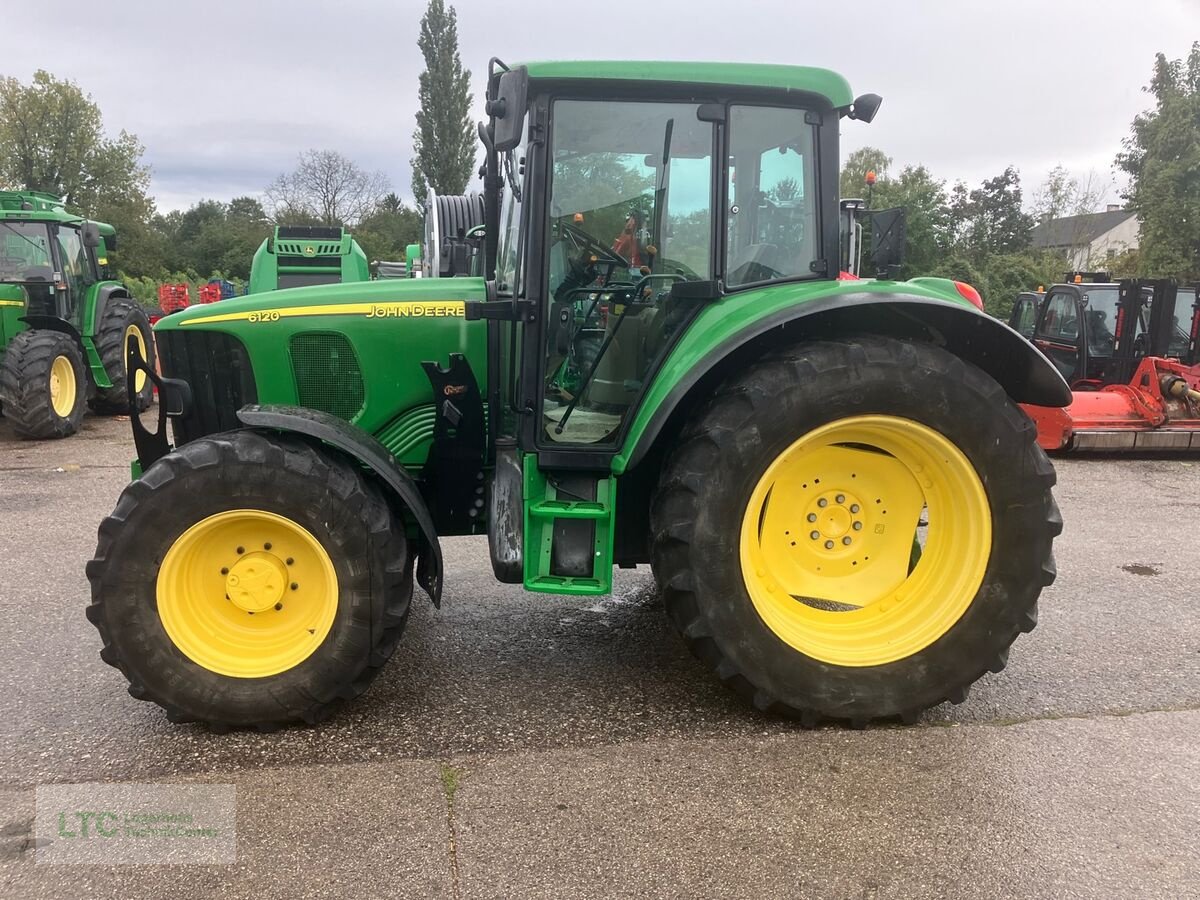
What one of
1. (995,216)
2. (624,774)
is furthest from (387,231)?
(624,774)

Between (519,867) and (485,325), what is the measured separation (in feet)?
6.38

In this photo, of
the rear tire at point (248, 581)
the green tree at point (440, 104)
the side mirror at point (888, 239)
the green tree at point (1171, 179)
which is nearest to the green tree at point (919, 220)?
the side mirror at point (888, 239)

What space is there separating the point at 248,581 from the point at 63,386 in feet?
26.8

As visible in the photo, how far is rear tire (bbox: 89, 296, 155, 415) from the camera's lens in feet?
33.2

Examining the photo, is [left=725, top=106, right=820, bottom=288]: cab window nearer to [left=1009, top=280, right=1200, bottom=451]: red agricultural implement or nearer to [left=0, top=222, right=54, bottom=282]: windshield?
[left=1009, top=280, right=1200, bottom=451]: red agricultural implement

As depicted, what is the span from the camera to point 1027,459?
285cm

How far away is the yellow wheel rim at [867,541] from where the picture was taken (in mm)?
2932

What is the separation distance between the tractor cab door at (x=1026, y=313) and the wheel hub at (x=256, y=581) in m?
11.6

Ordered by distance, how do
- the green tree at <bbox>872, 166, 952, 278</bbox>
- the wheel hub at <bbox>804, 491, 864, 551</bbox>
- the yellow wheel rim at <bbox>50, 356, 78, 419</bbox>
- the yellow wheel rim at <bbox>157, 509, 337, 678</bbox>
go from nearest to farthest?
the yellow wheel rim at <bbox>157, 509, 337, 678</bbox> < the wheel hub at <bbox>804, 491, 864, 551</bbox> < the yellow wheel rim at <bbox>50, 356, 78, 419</bbox> < the green tree at <bbox>872, 166, 952, 278</bbox>

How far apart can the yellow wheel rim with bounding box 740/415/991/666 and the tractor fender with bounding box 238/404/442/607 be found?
1109 millimetres

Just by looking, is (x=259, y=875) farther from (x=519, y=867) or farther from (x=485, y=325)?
(x=485, y=325)

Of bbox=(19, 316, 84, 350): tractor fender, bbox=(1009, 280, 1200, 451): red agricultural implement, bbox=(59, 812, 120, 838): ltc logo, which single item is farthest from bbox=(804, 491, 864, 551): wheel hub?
bbox=(19, 316, 84, 350): tractor fender

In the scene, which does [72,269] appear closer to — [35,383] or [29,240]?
[29,240]

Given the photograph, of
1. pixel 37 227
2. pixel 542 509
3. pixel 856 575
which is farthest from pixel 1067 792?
pixel 37 227
